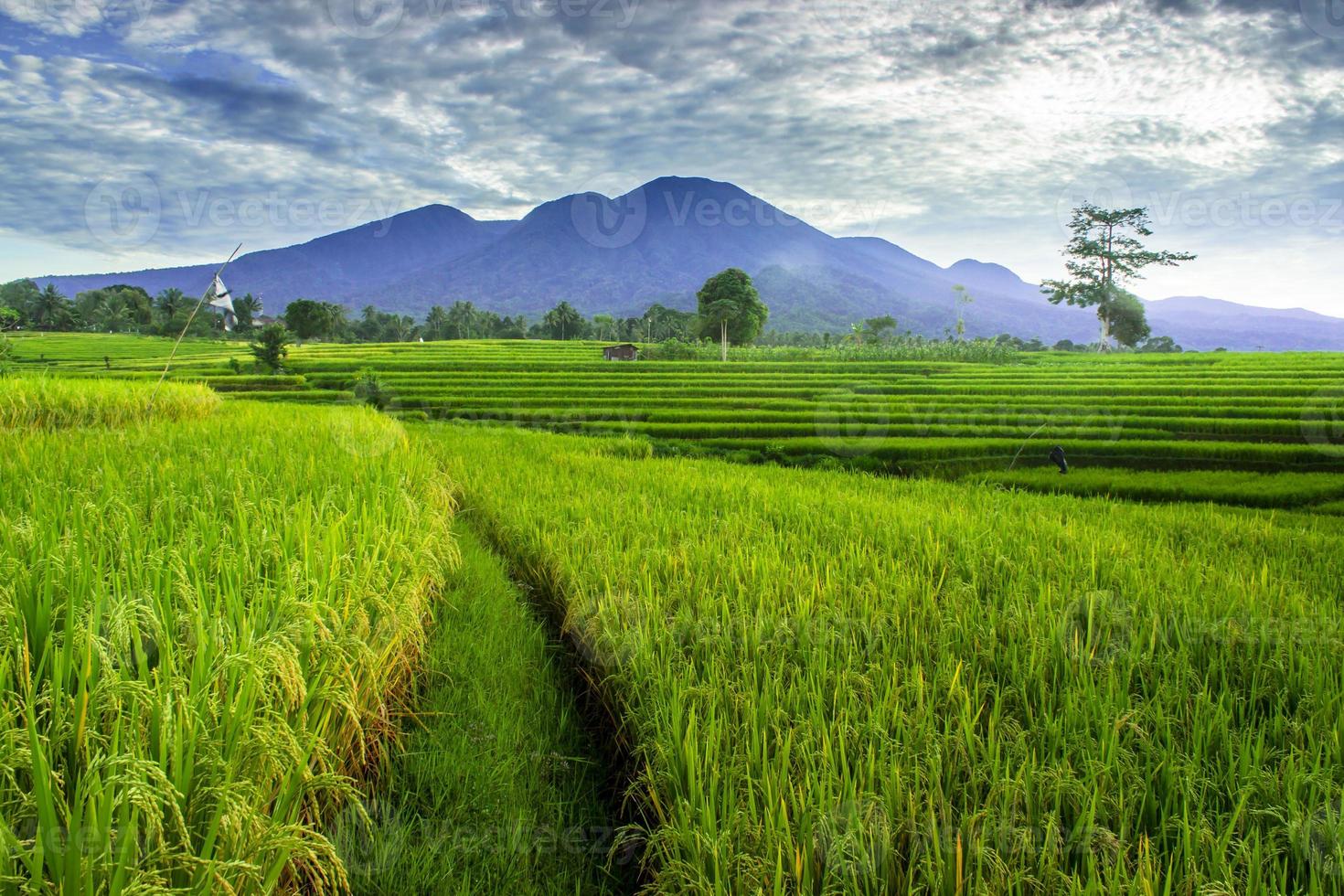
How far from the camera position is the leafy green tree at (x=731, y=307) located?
5881cm

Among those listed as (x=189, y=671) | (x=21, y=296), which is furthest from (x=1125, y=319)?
(x=21, y=296)

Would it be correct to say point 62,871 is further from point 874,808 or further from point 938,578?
point 938,578

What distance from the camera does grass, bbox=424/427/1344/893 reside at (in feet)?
5.82

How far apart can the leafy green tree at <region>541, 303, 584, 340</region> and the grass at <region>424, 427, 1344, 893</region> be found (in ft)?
262

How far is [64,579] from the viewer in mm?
2234

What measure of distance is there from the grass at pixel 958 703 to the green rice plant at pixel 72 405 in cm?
721

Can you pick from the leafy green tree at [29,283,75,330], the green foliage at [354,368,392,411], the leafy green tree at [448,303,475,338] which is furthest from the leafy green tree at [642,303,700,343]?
the leafy green tree at [29,283,75,330]

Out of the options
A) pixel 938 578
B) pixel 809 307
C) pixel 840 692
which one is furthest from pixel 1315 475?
pixel 809 307

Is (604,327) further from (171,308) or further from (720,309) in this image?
(171,308)

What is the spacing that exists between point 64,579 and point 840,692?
2.88m

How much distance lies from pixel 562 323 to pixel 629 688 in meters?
82.6

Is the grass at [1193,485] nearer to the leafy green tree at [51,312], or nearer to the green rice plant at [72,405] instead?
the green rice plant at [72,405]

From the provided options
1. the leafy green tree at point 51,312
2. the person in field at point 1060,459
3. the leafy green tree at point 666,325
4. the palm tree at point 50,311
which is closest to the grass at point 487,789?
the person in field at point 1060,459

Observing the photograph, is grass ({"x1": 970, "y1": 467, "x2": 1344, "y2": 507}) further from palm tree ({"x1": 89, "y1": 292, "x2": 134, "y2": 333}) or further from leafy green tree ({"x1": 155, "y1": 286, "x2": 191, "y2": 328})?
palm tree ({"x1": 89, "y1": 292, "x2": 134, "y2": 333})
